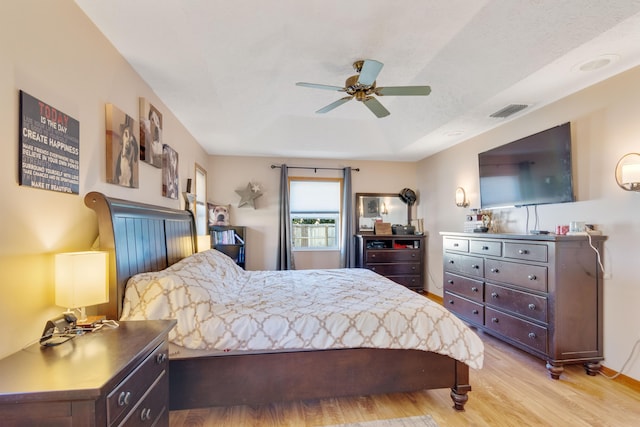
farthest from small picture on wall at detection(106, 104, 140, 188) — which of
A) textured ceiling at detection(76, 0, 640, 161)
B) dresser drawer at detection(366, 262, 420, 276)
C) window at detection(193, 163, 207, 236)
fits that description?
dresser drawer at detection(366, 262, 420, 276)

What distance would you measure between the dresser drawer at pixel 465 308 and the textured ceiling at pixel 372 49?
2086mm

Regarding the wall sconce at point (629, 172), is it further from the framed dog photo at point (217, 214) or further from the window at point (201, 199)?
the framed dog photo at point (217, 214)

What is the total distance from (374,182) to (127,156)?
4.29 metres

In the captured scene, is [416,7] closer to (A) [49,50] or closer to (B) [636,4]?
(B) [636,4]

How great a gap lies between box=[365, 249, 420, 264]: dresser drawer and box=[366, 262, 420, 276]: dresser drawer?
84mm

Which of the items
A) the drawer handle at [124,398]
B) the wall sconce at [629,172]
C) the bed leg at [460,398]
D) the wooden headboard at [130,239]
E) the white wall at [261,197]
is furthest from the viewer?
the white wall at [261,197]

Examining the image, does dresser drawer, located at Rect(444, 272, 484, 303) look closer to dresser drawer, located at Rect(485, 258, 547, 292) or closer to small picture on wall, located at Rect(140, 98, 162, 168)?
dresser drawer, located at Rect(485, 258, 547, 292)

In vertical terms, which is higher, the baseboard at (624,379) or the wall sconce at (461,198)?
the wall sconce at (461,198)

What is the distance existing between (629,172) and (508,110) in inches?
51.3

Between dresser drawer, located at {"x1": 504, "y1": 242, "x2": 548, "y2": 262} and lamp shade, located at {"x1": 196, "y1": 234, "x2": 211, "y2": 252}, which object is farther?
lamp shade, located at {"x1": 196, "y1": 234, "x2": 211, "y2": 252}

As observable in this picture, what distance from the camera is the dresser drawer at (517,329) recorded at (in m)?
2.64

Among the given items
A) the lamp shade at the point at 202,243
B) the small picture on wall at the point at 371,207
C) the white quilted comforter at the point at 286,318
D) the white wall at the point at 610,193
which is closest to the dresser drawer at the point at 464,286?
the white wall at the point at 610,193

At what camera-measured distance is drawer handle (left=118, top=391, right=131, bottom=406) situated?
1071 millimetres

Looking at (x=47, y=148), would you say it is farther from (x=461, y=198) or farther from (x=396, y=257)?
(x=396, y=257)
